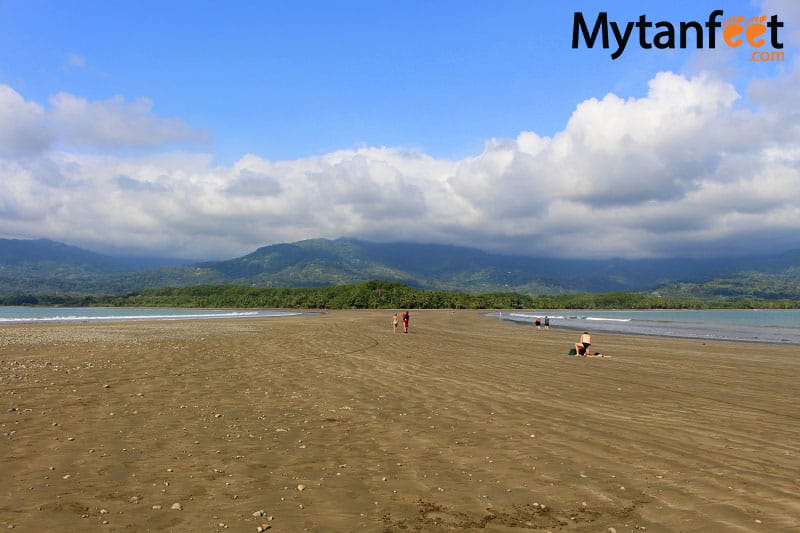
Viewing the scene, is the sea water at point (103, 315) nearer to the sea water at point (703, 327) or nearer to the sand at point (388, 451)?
the sea water at point (703, 327)

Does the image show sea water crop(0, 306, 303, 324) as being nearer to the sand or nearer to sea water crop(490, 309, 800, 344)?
sea water crop(490, 309, 800, 344)

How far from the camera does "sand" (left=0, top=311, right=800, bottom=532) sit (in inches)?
253

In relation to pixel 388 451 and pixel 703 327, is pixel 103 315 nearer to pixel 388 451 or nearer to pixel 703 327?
pixel 388 451

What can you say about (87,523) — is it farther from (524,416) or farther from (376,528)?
(524,416)

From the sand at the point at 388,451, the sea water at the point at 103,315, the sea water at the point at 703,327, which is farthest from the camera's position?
the sea water at the point at 103,315

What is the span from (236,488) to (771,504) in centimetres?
815

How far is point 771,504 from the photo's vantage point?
6.93 metres

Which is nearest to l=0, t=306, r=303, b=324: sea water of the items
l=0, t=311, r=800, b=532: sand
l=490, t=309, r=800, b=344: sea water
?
l=490, t=309, r=800, b=344: sea water

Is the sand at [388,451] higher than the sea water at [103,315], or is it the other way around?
the sand at [388,451]

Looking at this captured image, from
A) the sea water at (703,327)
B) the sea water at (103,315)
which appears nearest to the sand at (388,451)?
the sea water at (703,327)

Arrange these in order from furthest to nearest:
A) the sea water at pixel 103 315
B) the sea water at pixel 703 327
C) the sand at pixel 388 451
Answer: the sea water at pixel 103 315
the sea water at pixel 703 327
the sand at pixel 388 451

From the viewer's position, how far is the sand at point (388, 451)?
6.43m

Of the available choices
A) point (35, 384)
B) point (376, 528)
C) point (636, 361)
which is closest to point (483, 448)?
point (376, 528)

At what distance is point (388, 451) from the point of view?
927 centimetres
